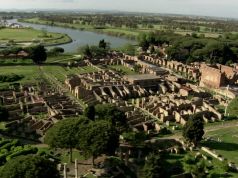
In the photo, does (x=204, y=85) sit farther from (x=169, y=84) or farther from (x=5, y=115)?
(x=5, y=115)

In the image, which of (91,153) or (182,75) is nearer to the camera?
(91,153)

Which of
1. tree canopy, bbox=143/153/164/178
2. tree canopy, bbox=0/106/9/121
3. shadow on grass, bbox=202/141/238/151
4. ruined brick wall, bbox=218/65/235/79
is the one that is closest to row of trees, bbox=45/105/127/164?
tree canopy, bbox=143/153/164/178

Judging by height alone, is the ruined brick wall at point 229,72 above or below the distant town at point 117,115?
above

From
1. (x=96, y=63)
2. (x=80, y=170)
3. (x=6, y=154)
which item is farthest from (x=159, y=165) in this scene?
(x=96, y=63)

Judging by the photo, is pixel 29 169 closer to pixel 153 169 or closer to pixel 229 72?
pixel 153 169

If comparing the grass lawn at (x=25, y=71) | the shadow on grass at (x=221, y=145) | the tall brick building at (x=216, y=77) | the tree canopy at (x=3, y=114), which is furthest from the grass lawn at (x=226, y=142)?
the grass lawn at (x=25, y=71)

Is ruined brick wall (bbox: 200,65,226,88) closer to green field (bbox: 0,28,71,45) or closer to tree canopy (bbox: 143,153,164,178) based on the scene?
tree canopy (bbox: 143,153,164,178)

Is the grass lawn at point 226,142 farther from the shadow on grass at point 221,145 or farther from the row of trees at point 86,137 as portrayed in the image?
the row of trees at point 86,137
